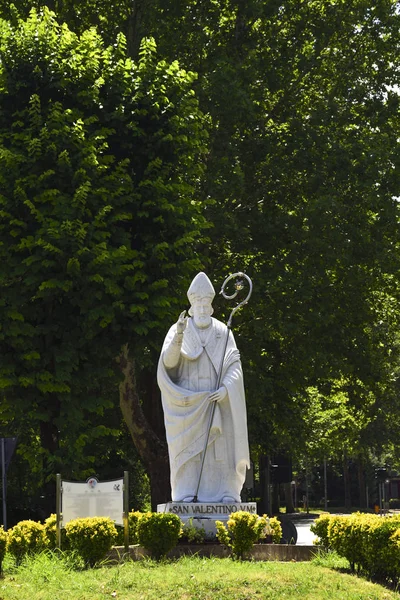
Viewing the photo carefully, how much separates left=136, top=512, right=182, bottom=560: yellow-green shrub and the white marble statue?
2.26 m

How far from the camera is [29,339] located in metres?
22.7

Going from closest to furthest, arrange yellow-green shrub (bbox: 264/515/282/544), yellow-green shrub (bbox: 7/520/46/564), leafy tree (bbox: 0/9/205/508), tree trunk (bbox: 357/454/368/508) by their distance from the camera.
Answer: yellow-green shrub (bbox: 7/520/46/564)
yellow-green shrub (bbox: 264/515/282/544)
leafy tree (bbox: 0/9/205/508)
tree trunk (bbox: 357/454/368/508)

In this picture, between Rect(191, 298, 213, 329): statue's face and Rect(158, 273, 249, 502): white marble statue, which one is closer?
Rect(158, 273, 249, 502): white marble statue

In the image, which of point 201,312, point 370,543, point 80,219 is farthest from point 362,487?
point 370,543

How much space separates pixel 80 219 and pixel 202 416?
279 inches

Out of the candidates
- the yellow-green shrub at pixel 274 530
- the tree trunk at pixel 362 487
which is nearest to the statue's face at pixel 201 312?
the yellow-green shrub at pixel 274 530

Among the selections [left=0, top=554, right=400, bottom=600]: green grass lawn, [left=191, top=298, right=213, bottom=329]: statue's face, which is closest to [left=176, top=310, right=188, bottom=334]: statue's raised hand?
[left=191, top=298, right=213, bottom=329]: statue's face

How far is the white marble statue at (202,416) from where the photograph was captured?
17.0 m

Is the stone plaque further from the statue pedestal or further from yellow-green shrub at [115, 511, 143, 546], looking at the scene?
the statue pedestal

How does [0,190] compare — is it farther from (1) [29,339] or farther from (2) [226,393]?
(2) [226,393]

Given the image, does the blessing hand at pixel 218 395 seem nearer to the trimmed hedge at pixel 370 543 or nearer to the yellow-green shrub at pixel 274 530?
the yellow-green shrub at pixel 274 530

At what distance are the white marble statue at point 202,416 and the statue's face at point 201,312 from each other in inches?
11.8

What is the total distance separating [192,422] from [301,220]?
501 inches

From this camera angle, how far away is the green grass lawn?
11984mm
